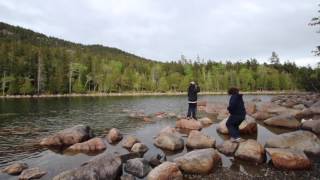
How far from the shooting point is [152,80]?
143625mm

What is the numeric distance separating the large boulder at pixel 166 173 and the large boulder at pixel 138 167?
0.60 meters

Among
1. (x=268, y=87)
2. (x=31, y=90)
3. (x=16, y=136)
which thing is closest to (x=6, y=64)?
(x=31, y=90)

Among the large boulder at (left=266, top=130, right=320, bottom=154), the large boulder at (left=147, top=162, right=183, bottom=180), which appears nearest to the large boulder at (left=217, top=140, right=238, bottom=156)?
the large boulder at (left=266, top=130, right=320, bottom=154)

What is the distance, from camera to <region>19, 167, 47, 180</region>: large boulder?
11953mm

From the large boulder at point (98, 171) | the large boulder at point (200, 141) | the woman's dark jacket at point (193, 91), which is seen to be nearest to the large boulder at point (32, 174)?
the large boulder at point (98, 171)

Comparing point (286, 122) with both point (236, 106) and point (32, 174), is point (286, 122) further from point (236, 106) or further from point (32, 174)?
point (32, 174)

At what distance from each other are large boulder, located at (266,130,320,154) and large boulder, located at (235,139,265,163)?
1.75m

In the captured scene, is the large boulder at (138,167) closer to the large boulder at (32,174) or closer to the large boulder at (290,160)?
the large boulder at (32,174)

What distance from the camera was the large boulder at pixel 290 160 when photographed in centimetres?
1196

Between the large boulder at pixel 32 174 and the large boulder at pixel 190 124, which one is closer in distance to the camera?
the large boulder at pixel 32 174

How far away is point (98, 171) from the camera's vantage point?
37.1 ft

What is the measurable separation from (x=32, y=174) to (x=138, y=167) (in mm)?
4292

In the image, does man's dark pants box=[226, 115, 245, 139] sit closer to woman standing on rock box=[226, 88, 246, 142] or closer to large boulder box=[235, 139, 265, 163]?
woman standing on rock box=[226, 88, 246, 142]

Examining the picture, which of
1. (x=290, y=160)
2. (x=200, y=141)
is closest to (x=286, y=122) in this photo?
(x=200, y=141)
